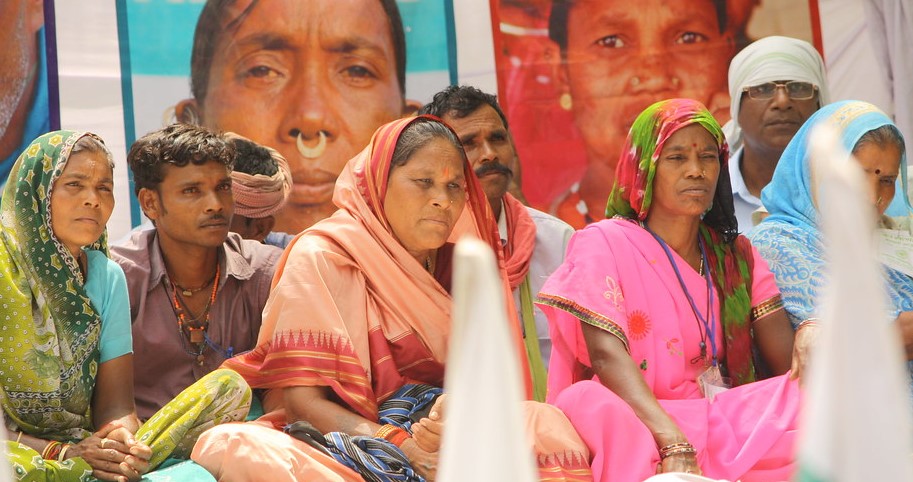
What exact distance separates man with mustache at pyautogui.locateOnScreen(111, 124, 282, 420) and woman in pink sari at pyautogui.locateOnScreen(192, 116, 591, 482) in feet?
1.14

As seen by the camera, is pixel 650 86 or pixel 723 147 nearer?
pixel 723 147

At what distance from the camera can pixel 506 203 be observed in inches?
201

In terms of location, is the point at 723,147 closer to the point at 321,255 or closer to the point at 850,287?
the point at 321,255

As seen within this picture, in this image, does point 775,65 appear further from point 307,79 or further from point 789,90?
point 307,79

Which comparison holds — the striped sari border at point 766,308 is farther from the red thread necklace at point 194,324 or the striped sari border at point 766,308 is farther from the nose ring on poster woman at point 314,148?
the nose ring on poster woman at point 314,148

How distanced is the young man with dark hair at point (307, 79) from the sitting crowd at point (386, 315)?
864 millimetres

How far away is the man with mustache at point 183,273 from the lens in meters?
4.28

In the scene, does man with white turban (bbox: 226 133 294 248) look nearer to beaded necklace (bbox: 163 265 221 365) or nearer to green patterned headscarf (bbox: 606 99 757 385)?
beaded necklace (bbox: 163 265 221 365)

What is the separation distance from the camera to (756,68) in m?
5.54

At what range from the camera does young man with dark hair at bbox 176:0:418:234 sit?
18.0ft

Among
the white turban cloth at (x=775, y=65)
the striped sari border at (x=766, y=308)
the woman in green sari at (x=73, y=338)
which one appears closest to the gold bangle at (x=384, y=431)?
the woman in green sari at (x=73, y=338)

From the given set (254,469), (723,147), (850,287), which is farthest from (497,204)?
(850,287)

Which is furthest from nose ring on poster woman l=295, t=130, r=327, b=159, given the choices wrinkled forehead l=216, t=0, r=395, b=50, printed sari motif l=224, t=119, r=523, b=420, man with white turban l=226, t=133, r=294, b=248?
printed sari motif l=224, t=119, r=523, b=420

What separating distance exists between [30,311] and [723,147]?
96.1 inches
